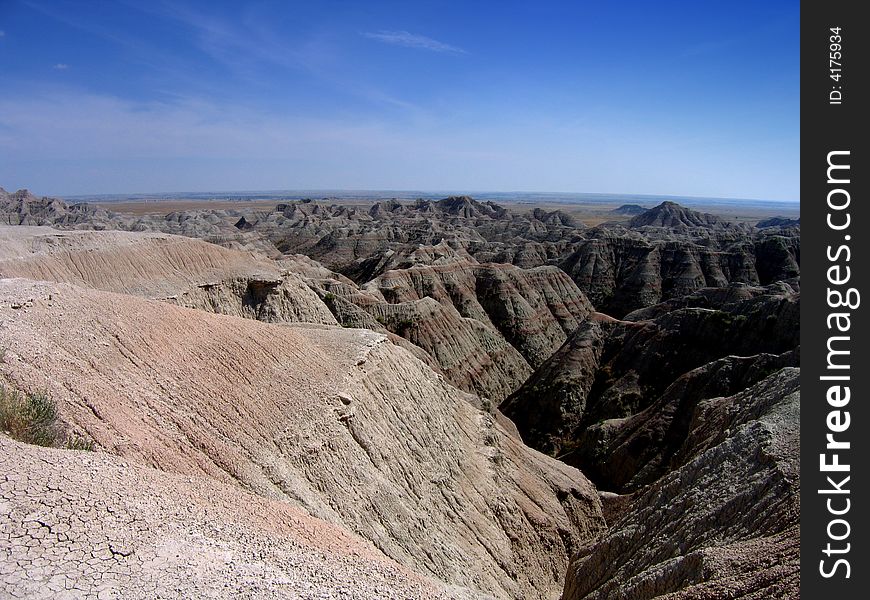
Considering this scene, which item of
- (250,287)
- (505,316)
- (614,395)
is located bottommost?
(614,395)

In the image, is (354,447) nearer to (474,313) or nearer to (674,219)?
(474,313)

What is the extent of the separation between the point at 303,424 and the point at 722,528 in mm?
11221

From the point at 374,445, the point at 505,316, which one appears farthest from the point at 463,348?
the point at 374,445

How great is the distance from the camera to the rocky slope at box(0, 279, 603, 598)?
13.3 meters

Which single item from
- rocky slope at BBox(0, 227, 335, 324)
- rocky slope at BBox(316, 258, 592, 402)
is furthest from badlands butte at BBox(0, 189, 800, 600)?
rocky slope at BBox(316, 258, 592, 402)

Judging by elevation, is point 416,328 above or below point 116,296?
below

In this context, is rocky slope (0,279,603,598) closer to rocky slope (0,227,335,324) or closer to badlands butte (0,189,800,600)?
badlands butte (0,189,800,600)

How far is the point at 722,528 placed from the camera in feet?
43.4

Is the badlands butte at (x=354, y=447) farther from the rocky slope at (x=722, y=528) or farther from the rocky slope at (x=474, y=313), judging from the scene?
the rocky slope at (x=474, y=313)

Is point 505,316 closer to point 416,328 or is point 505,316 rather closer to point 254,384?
point 416,328

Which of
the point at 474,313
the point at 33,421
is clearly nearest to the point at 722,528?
the point at 33,421
